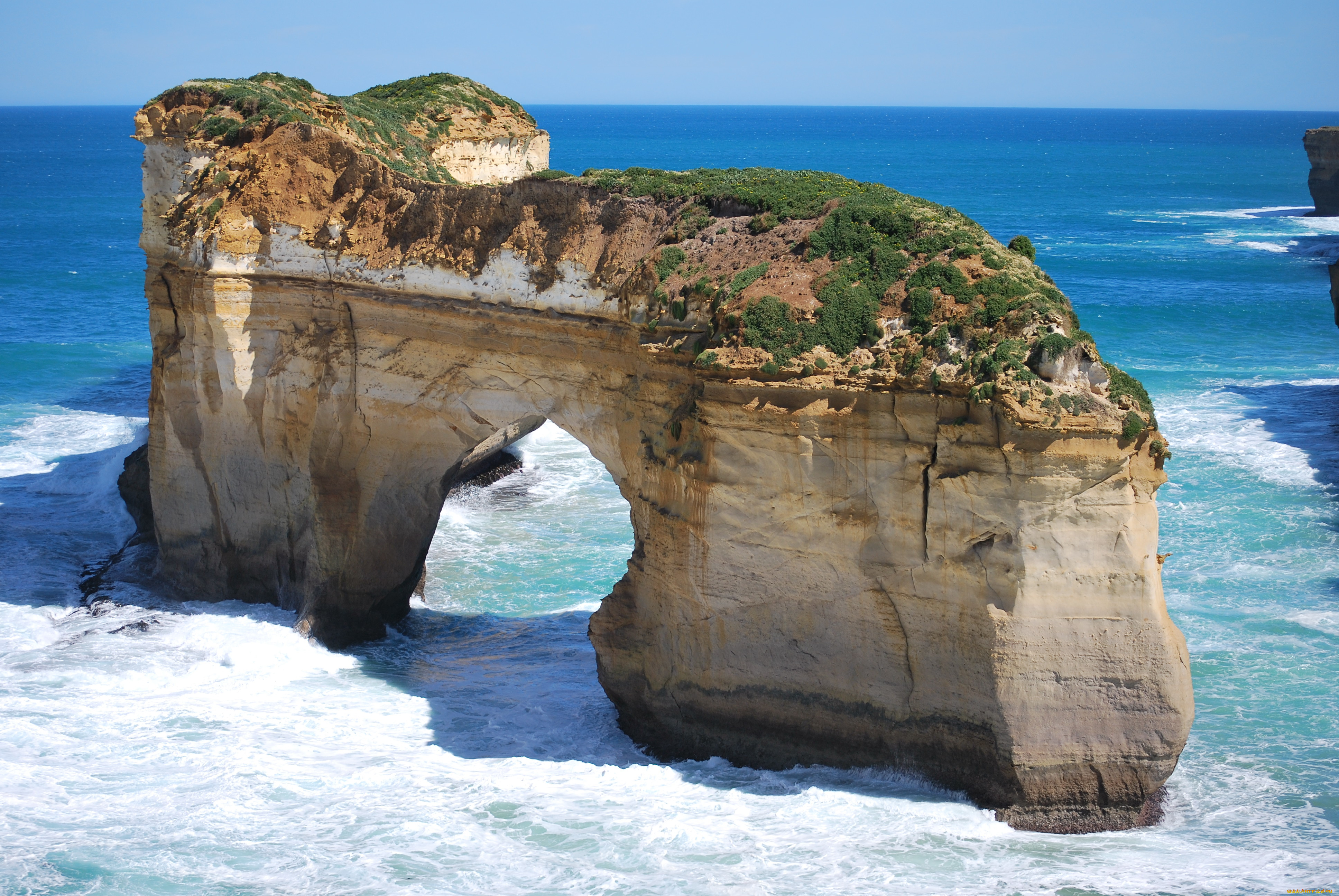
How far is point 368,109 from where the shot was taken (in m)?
22.4

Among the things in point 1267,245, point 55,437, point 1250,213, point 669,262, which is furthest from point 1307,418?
point 1250,213

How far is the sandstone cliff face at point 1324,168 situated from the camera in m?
71.5

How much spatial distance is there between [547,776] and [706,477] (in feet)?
13.6

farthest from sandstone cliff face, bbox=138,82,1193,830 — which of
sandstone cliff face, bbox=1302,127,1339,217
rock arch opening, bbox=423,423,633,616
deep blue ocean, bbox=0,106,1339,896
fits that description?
sandstone cliff face, bbox=1302,127,1339,217

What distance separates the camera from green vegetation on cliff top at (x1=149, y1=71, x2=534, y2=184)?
19469 mm

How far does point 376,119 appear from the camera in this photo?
2211 cm

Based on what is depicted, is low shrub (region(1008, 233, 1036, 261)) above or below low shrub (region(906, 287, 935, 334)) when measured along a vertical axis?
above

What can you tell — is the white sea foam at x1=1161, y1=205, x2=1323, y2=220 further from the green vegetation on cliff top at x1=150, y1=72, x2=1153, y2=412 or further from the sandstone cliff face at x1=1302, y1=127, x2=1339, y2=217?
the green vegetation on cliff top at x1=150, y1=72, x2=1153, y2=412

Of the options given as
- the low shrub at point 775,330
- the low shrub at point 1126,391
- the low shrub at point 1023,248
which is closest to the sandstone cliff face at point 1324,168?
the low shrub at point 1023,248

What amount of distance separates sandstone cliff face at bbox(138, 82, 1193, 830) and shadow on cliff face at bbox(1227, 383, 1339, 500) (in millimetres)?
16639

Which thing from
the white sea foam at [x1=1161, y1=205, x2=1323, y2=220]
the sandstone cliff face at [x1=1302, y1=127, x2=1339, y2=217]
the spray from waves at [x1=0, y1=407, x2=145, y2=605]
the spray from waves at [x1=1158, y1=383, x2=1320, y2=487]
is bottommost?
the spray from waves at [x1=0, y1=407, x2=145, y2=605]

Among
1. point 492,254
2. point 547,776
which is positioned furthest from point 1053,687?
point 492,254

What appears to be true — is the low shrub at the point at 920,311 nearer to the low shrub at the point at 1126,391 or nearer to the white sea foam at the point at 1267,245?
the low shrub at the point at 1126,391

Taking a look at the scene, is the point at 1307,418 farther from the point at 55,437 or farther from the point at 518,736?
the point at 55,437
